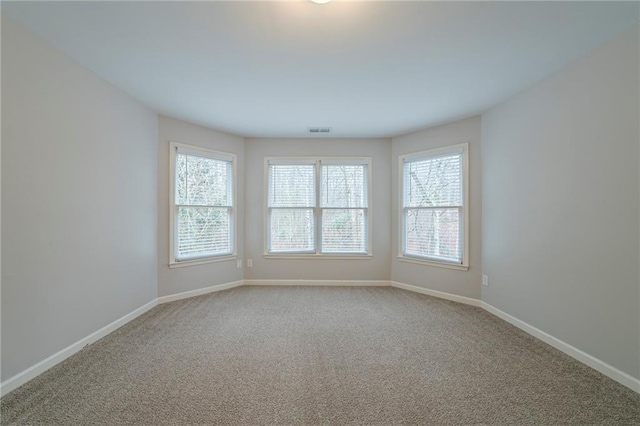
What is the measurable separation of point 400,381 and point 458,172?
9.46ft

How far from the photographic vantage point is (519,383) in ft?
6.39

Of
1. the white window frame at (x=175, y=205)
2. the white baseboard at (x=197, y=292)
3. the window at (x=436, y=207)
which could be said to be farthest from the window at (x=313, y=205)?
the white baseboard at (x=197, y=292)

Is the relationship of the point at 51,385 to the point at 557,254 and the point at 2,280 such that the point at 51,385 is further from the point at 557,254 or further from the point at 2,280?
the point at 557,254

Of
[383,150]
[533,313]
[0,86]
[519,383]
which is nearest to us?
[0,86]

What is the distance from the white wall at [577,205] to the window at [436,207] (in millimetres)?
539

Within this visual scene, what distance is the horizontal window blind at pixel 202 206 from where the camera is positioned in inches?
152

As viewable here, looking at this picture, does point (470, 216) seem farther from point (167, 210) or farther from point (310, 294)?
point (167, 210)

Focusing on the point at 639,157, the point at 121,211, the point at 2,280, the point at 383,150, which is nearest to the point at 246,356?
the point at 2,280

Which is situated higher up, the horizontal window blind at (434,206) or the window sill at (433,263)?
the horizontal window blind at (434,206)

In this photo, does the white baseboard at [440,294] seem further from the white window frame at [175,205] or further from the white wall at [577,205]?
the white window frame at [175,205]

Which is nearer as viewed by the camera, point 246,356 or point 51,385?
point 51,385

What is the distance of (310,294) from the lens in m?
4.07

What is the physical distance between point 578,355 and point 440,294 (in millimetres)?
1728

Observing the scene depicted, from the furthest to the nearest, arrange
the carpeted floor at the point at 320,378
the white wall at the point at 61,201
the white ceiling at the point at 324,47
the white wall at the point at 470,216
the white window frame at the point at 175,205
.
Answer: the white window frame at the point at 175,205 → the white wall at the point at 470,216 → the white wall at the point at 61,201 → the white ceiling at the point at 324,47 → the carpeted floor at the point at 320,378
